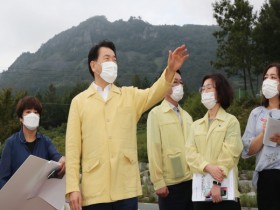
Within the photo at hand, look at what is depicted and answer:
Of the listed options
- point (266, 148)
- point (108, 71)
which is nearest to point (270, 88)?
point (266, 148)

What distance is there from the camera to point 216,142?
11.6 ft

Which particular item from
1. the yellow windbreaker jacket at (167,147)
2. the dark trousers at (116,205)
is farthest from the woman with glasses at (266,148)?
the dark trousers at (116,205)

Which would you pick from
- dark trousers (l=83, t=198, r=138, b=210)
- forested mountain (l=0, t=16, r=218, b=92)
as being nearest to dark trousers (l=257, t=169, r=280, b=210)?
dark trousers (l=83, t=198, r=138, b=210)

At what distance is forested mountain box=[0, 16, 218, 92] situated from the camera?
78.8 m

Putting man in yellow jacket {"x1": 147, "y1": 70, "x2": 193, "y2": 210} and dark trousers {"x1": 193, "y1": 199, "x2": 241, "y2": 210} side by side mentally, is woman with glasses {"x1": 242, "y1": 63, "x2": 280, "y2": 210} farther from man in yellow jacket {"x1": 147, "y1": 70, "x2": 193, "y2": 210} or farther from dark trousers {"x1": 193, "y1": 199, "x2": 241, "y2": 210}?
man in yellow jacket {"x1": 147, "y1": 70, "x2": 193, "y2": 210}

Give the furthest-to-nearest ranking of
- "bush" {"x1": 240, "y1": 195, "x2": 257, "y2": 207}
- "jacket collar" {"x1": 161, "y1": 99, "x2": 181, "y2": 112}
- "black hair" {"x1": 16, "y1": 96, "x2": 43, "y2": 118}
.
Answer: "bush" {"x1": 240, "y1": 195, "x2": 257, "y2": 207}
"jacket collar" {"x1": 161, "y1": 99, "x2": 181, "y2": 112}
"black hair" {"x1": 16, "y1": 96, "x2": 43, "y2": 118}

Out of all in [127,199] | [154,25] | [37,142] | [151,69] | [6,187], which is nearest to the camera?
[127,199]

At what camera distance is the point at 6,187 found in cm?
317

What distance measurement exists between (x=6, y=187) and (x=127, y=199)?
3.00 feet

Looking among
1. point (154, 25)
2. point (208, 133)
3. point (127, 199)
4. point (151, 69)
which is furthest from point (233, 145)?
point (154, 25)

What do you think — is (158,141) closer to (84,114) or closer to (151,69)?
(84,114)

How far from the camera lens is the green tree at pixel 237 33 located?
2066 cm

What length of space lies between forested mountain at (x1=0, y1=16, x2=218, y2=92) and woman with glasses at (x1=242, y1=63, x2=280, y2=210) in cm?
5151

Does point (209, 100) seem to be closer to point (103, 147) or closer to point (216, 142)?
point (216, 142)
